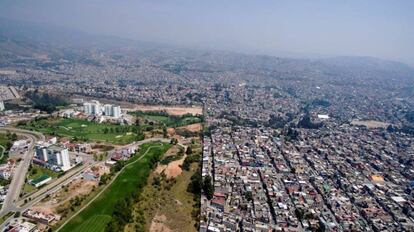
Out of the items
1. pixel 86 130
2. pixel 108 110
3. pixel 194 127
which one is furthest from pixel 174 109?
pixel 86 130

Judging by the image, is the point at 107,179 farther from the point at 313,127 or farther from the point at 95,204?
the point at 313,127

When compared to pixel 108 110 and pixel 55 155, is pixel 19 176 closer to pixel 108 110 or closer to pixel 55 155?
pixel 55 155

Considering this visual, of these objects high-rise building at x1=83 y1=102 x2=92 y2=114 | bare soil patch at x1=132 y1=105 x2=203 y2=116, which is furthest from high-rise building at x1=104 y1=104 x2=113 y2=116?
bare soil patch at x1=132 y1=105 x2=203 y2=116

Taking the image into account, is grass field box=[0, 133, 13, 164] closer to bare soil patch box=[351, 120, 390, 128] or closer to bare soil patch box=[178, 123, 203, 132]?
bare soil patch box=[178, 123, 203, 132]

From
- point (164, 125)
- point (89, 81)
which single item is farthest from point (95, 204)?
point (89, 81)

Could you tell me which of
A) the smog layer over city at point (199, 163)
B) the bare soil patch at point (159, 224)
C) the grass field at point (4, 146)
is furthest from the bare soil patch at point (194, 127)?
the bare soil patch at point (159, 224)

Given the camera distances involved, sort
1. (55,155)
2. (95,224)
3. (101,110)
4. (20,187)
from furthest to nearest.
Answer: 1. (101,110)
2. (55,155)
3. (20,187)
4. (95,224)
